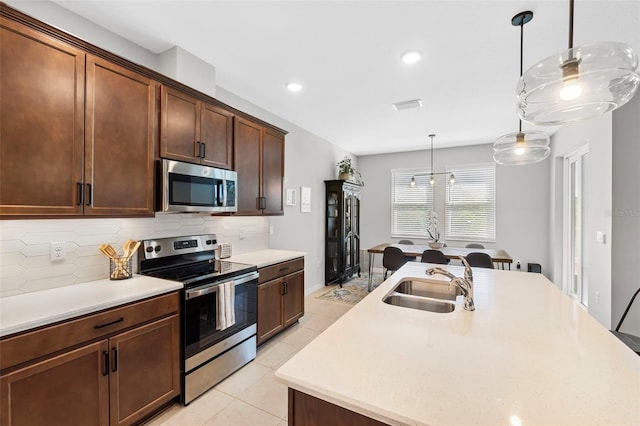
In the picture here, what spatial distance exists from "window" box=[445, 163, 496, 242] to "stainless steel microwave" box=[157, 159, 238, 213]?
4.62 m

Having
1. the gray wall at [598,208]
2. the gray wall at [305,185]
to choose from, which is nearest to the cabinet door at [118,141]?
the gray wall at [305,185]

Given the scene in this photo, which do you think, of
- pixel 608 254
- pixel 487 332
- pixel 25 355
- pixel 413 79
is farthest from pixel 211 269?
pixel 608 254

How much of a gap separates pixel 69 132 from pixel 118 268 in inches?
37.4

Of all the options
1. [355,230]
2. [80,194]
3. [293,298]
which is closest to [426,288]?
[293,298]

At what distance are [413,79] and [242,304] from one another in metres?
2.75

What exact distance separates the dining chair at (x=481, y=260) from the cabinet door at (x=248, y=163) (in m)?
2.81

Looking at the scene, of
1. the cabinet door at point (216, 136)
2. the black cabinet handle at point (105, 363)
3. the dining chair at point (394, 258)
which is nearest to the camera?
the black cabinet handle at point (105, 363)

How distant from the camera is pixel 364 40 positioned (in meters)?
2.23

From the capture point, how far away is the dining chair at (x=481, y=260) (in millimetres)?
3625

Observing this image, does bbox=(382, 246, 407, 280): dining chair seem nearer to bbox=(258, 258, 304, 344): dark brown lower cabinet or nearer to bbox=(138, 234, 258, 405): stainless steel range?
bbox=(258, 258, 304, 344): dark brown lower cabinet

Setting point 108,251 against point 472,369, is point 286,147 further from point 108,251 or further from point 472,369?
point 472,369

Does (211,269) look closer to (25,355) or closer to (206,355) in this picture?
(206,355)

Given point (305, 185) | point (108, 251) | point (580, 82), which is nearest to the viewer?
point (580, 82)

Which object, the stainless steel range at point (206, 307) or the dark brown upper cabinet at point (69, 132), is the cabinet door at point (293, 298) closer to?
the stainless steel range at point (206, 307)
